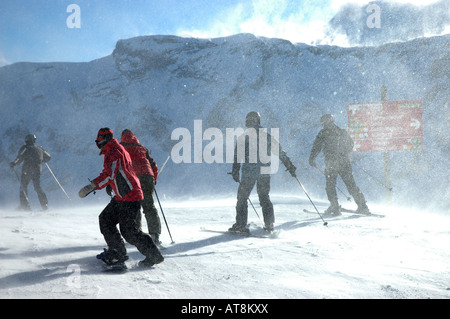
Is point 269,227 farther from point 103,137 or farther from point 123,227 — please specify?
point 103,137

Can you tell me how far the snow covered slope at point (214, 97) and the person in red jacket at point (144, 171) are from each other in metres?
13.3

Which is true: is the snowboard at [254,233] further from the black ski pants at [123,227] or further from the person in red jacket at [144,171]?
the black ski pants at [123,227]

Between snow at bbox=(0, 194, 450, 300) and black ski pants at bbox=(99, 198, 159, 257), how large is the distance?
0.81ft

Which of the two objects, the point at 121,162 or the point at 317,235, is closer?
the point at 121,162

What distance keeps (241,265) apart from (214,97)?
20995mm

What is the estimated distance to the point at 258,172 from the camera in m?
5.08

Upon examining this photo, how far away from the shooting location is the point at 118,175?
3150 millimetres

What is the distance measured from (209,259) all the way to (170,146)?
18.0 metres

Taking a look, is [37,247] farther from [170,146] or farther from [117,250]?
[170,146]

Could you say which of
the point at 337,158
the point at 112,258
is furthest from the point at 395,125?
the point at 112,258

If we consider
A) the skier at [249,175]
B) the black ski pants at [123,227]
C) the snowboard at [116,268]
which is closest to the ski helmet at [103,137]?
the black ski pants at [123,227]

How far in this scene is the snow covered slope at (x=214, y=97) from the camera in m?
18.9

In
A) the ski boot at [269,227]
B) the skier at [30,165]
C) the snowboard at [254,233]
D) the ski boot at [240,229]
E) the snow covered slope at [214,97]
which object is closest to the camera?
the snowboard at [254,233]
